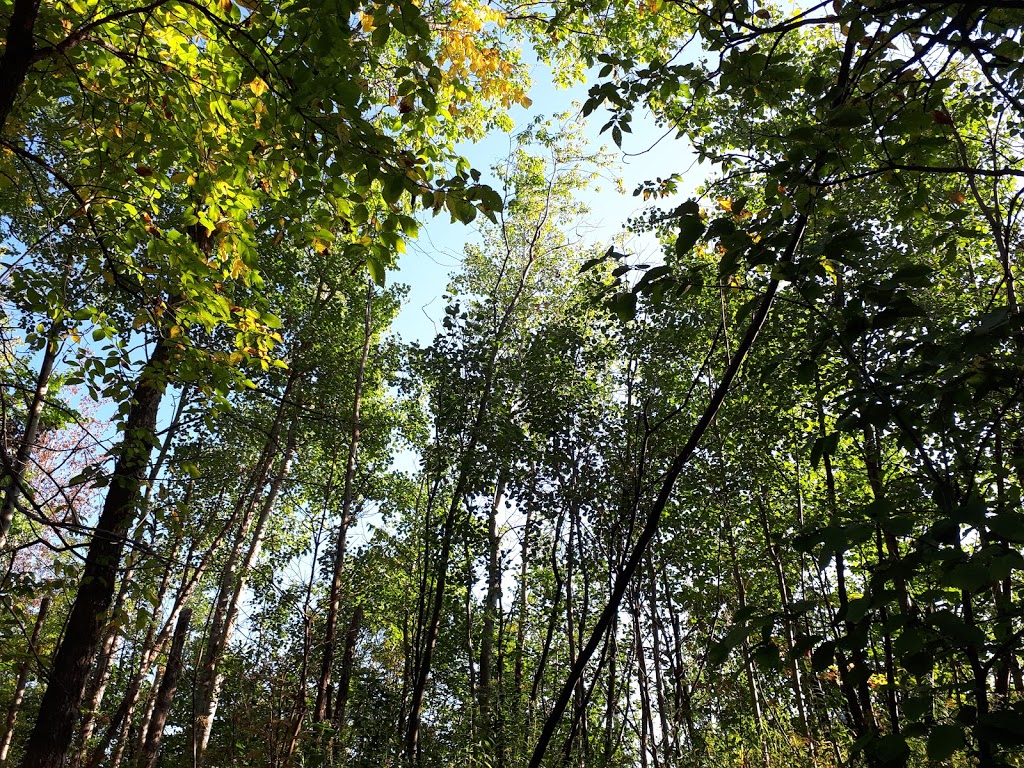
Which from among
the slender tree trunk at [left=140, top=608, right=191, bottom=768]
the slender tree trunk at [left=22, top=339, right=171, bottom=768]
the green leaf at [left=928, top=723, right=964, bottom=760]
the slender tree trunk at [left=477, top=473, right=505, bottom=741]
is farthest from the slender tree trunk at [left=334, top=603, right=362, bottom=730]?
the green leaf at [left=928, top=723, right=964, bottom=760]

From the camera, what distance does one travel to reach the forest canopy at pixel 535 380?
1.39 m

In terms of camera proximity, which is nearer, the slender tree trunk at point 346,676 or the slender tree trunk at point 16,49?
the slender tree trunk at point 16,49

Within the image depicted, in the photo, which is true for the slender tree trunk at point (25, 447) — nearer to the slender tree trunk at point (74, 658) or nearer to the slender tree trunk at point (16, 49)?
the slender tree trunk at point (16, 49)

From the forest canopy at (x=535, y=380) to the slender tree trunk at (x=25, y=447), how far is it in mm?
70

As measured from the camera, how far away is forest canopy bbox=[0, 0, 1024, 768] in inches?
54.9

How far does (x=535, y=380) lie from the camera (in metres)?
8.29

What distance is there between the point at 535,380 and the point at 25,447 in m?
5.90

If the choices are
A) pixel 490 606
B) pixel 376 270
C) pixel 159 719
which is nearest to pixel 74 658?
pixel 159 719

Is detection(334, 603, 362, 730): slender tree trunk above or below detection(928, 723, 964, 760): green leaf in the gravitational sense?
above

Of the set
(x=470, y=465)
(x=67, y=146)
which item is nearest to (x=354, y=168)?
(x=67, y=146)

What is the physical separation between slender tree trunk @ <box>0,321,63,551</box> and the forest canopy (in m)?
0.07

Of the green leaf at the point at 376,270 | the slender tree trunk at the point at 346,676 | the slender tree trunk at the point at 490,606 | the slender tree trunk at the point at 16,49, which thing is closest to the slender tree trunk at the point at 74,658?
the slender tree trunk at the point at 16,49

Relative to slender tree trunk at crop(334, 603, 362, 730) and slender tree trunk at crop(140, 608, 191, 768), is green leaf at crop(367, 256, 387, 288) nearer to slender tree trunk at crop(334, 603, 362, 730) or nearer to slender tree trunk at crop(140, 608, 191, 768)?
slender tree trunk at crop(140, 608, 191, 768)

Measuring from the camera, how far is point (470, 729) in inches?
266
